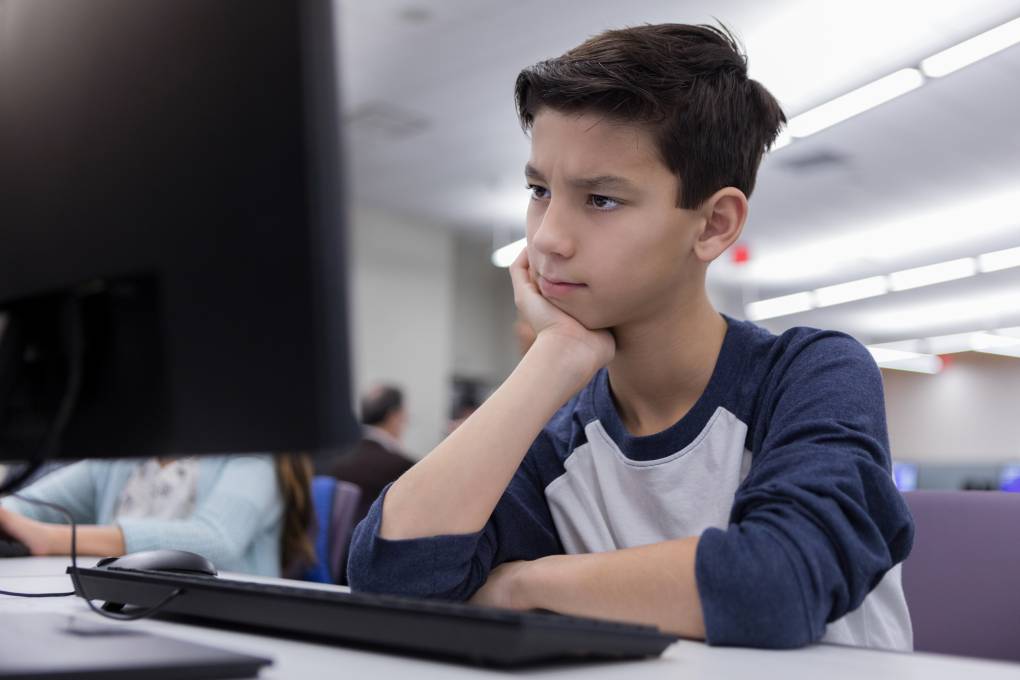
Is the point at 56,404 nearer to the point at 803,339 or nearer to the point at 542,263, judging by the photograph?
the point at 542,263

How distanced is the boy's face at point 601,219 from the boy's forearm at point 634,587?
1.15 ft

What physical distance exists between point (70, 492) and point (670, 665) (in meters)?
1.85

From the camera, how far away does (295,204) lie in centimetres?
50

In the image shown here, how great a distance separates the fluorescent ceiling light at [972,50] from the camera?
13.5 feet

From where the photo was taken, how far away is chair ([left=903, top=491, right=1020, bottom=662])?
988 millimetres

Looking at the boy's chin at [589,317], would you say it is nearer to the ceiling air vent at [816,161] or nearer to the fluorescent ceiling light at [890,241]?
the ceiling air vent at [816,161]

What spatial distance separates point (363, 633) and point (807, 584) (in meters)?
0.35

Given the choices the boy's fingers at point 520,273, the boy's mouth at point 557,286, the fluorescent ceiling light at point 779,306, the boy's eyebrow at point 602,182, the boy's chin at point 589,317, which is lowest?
the boy's chin at point 589,317

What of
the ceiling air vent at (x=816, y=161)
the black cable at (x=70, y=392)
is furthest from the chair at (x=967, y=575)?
the ceiling air vent at (x=816, y=161)

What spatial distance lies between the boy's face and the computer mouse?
0.48 m

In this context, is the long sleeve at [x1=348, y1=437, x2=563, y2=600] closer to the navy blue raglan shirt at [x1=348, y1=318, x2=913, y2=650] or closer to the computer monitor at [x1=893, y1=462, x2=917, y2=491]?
the navy blue raglan shirt at [x1=348, y1=318, x2=913, y2=650]

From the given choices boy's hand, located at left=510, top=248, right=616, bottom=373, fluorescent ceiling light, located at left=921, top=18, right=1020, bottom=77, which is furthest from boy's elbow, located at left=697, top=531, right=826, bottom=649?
fluorescent ceiling light, located at left=921, top=18, right=1020, bottom=77

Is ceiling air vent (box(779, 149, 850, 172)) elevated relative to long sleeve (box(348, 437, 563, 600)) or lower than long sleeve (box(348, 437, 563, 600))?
elevated

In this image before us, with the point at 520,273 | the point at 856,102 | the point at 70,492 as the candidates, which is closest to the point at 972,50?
the point at 856,102
